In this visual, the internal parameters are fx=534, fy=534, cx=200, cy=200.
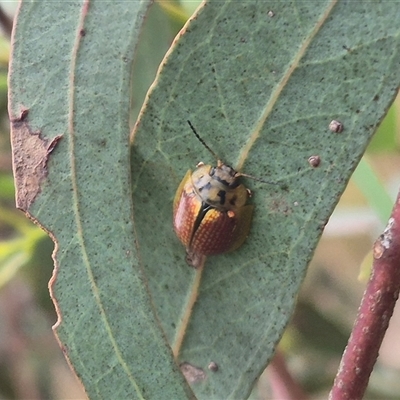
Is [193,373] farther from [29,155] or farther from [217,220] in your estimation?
[29,155]

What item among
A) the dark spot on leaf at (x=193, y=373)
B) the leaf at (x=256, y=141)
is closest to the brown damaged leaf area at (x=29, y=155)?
the leaf at (x=256, y=141)

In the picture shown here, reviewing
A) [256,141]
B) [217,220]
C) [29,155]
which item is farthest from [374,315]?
[29,155]

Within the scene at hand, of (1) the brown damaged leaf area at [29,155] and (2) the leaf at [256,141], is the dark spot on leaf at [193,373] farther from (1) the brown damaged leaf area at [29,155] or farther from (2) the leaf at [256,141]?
(1) the brown damaged leaf area at [29,155]

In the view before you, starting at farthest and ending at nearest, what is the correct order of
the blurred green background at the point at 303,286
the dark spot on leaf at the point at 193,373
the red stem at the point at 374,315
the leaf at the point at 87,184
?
the blurred green background at the point at 303,286 < the dark spot on leaf at the point at 193,373 < the leaf at the point at 87,184 < the red stem at the point at 374,315

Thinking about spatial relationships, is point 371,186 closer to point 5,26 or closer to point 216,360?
point 216,360

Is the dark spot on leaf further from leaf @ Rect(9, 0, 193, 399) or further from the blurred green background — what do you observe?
the blurred green background

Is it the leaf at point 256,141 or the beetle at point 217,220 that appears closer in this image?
the leaf at point 256,141
